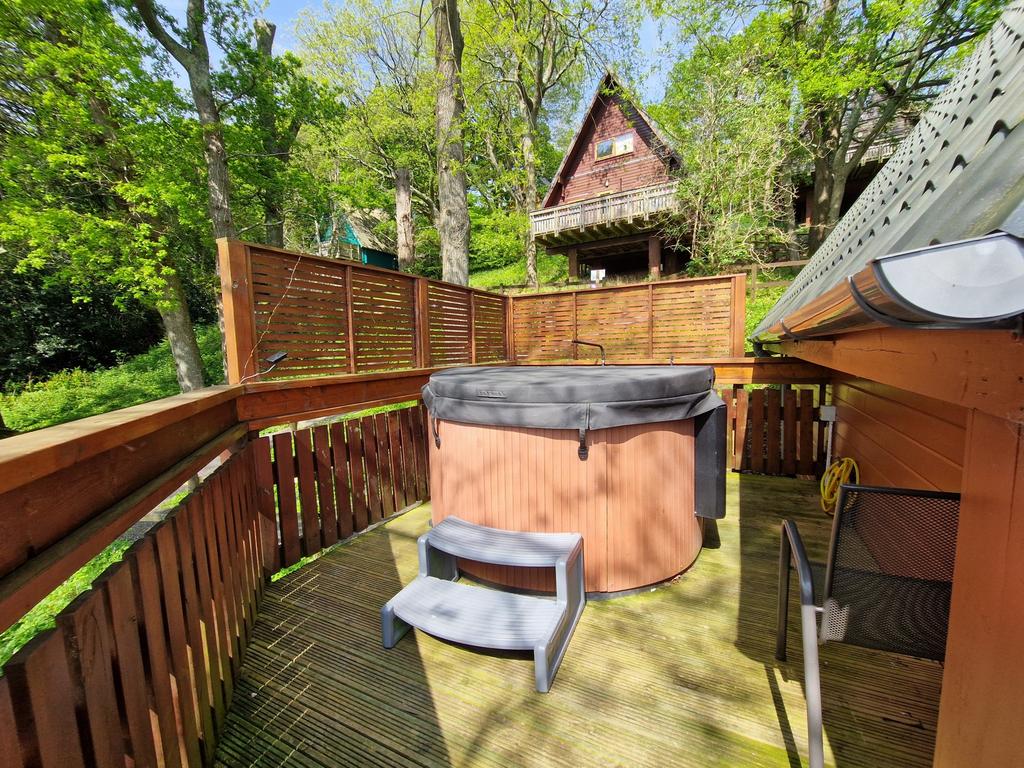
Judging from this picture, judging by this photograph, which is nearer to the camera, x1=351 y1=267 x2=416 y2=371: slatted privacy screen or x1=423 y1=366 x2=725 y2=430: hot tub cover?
x1=423 y1=366 x2=725 y2=430: hot tub cover

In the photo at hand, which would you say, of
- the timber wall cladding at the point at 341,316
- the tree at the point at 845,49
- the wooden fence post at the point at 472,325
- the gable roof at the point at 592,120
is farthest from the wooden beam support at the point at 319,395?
the tree at the point at 845,49

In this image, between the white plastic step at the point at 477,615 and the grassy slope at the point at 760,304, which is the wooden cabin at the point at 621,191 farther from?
the white plastic step at the point at 477,615

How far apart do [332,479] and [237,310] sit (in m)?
1.30

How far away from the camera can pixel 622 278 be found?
603 inches

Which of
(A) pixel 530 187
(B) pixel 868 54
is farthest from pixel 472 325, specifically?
(B) pixel 868 54

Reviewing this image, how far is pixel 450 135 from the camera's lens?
603 centimetres

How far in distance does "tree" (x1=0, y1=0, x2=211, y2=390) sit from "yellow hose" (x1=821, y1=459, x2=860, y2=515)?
→ 35.3ft

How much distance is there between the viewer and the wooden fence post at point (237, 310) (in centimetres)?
241

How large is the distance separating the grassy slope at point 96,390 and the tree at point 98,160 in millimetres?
4040

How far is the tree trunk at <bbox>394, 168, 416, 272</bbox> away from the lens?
13.8 metres

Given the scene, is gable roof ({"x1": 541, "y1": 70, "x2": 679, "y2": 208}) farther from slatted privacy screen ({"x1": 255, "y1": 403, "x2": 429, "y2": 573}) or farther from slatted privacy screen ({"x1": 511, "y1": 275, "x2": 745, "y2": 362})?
slatted privacy screen ({"x1": 255, "y1": 403, "x2": 429, "y2": 573})

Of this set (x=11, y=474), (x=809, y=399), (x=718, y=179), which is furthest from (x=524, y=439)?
(x=718, y=179)

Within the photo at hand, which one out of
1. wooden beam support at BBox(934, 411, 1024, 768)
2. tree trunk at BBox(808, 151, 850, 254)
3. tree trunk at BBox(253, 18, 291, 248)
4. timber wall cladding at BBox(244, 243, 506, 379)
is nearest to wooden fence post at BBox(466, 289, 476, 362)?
timber wall cladding at BBox(244, 243, 506, 379)

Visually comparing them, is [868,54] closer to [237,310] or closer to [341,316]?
[341,316]
